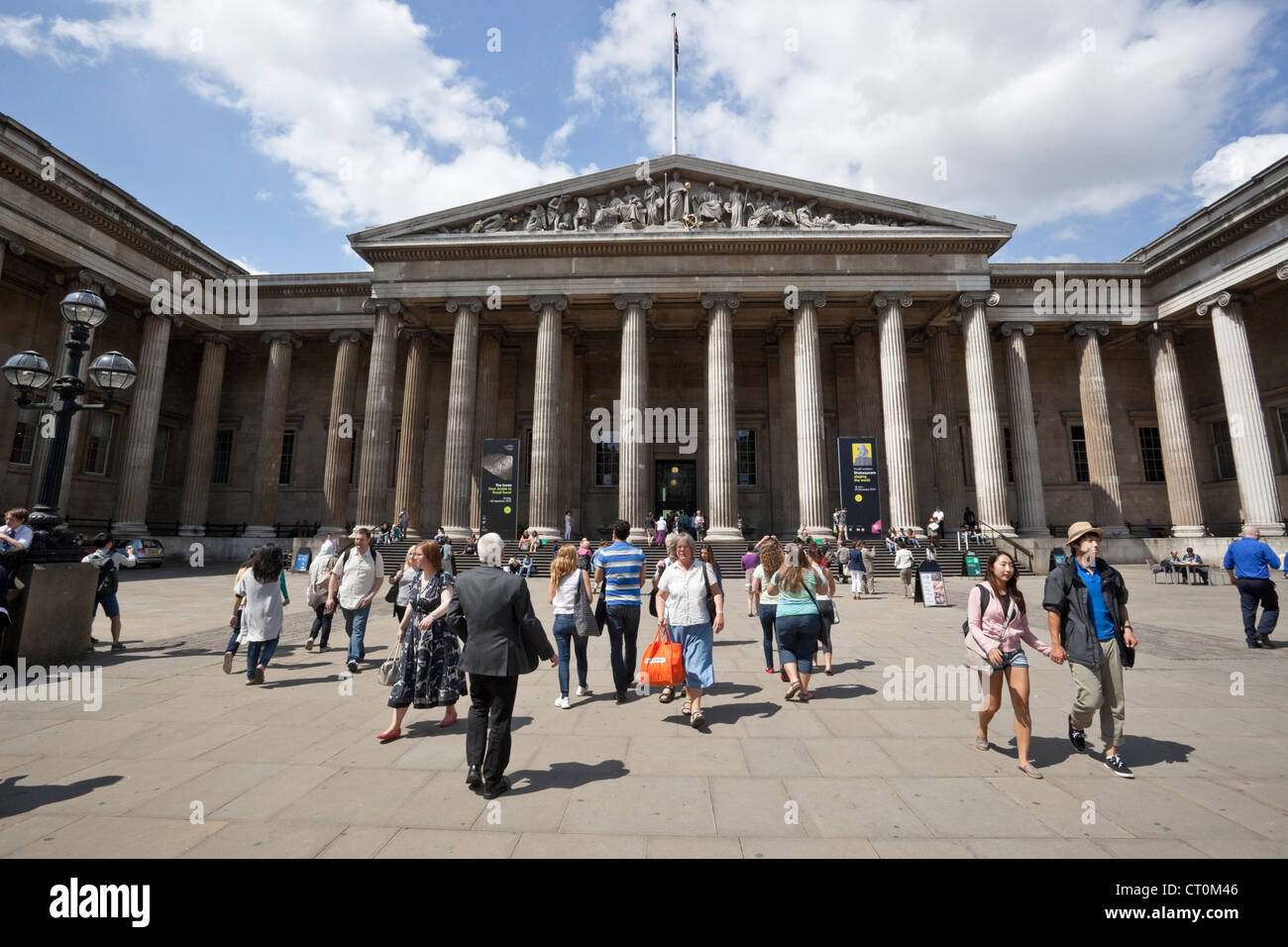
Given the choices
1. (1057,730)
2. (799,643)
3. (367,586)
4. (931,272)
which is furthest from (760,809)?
(931,272)

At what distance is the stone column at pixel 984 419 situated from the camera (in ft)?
71.3

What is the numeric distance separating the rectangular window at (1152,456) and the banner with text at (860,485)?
57.0ft

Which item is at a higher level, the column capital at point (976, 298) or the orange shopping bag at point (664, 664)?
the column capital at point (976, 298)

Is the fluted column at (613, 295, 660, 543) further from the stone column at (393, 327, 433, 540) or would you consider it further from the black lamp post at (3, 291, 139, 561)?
the black lamp post at (3, 291, 139, 561)

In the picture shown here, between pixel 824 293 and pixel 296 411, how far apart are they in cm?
2600

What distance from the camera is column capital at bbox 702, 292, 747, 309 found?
22.6m

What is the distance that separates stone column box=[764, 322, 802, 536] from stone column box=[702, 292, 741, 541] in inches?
130

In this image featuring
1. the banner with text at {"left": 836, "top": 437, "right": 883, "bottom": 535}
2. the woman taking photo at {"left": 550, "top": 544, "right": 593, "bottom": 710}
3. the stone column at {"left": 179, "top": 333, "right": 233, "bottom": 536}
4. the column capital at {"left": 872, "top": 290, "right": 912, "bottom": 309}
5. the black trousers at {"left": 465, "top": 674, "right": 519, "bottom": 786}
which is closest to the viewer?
the black trousers at {"left": 465, "top": 674, "right": 519, "bottom": 786}

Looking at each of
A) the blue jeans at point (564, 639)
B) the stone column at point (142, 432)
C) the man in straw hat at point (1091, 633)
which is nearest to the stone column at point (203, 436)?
the stone column at point (142, 432)

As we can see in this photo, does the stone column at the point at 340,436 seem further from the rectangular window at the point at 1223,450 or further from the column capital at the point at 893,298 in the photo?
the rectangular window at the point at 1223,450

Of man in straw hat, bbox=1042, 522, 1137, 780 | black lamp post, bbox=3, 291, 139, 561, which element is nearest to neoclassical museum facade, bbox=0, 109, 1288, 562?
black lamp post, bbox=3, 291, 139, 561

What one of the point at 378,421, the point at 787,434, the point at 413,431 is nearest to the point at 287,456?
the point at 413,431

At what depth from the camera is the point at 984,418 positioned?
22109mm
